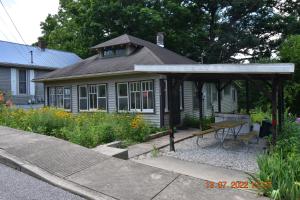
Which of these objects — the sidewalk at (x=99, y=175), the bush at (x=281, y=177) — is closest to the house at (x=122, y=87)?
the sidewalk at (x=99, y=175)

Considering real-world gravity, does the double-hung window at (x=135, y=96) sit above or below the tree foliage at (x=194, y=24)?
below

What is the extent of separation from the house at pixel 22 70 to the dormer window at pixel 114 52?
564 centimetres

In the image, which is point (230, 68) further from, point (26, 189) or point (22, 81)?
point (22, 81)

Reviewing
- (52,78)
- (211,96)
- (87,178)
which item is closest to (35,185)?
(87,178)

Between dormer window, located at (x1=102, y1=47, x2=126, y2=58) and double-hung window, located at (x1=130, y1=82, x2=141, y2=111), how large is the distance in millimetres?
3051

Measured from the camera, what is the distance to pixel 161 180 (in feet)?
16.8

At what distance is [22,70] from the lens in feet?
68.9

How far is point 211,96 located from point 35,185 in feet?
49.3

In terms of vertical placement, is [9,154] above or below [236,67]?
below

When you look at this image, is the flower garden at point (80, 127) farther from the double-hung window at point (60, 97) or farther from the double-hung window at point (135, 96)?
the double-hung window at point (60, 97)

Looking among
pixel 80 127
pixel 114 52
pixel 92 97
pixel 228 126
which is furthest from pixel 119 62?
pixel 228 126

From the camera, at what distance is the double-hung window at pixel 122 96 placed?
14311 mm

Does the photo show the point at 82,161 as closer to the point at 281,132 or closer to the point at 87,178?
the point at 87,178

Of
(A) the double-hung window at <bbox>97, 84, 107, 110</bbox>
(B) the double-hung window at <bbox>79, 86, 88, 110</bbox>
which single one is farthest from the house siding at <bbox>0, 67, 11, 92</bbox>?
(A) the double-hung window at <bbox>97, 84, 107, 110</bbox>
